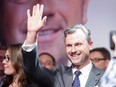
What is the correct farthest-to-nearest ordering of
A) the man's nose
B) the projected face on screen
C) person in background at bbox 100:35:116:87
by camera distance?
the projected face on screen → the man's nose → person in background at bbox 100:35:116:87

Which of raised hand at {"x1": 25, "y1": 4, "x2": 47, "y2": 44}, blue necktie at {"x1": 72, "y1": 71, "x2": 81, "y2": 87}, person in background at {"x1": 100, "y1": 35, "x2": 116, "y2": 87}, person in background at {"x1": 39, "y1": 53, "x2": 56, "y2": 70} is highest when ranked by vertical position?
raised hand at {"x1": 25, "y1": 4, "x2": 47, "y2": 44}

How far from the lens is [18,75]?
2.43 m

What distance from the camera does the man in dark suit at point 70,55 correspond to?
6.79 ft

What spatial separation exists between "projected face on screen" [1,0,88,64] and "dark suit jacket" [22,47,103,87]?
1427 mm

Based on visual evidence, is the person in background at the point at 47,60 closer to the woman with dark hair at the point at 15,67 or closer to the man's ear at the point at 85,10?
the man's ear at the point at 85,10

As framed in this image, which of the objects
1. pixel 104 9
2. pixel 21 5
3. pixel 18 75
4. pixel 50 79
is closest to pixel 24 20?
pixel 21 5

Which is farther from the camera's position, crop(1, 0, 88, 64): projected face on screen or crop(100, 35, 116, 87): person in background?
crop(1, 0, 88, 64): projected face on screen

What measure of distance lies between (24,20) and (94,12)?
72 centimetres

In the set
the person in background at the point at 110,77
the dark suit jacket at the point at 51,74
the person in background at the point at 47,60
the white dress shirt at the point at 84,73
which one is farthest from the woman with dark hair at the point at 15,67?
the person in background at the point at 47,60

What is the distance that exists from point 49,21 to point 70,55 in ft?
5.26

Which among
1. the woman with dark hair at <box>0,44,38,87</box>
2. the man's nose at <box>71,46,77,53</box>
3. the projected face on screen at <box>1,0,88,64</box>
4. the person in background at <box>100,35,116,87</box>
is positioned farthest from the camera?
the projected face on screen at <box>1,0,88,64</box>

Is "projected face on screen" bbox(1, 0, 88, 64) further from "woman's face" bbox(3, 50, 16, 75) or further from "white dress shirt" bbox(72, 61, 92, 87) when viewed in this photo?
"white dress shirt" bbox(72, 61, 92, 87)

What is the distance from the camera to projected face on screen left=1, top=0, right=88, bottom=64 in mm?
3623

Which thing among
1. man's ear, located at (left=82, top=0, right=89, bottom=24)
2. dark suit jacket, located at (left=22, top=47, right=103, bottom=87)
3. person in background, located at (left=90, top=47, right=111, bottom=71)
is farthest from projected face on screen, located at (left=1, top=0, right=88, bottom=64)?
dark suit jacket, located at (left=22, top=47, right=103, bottom=87)
